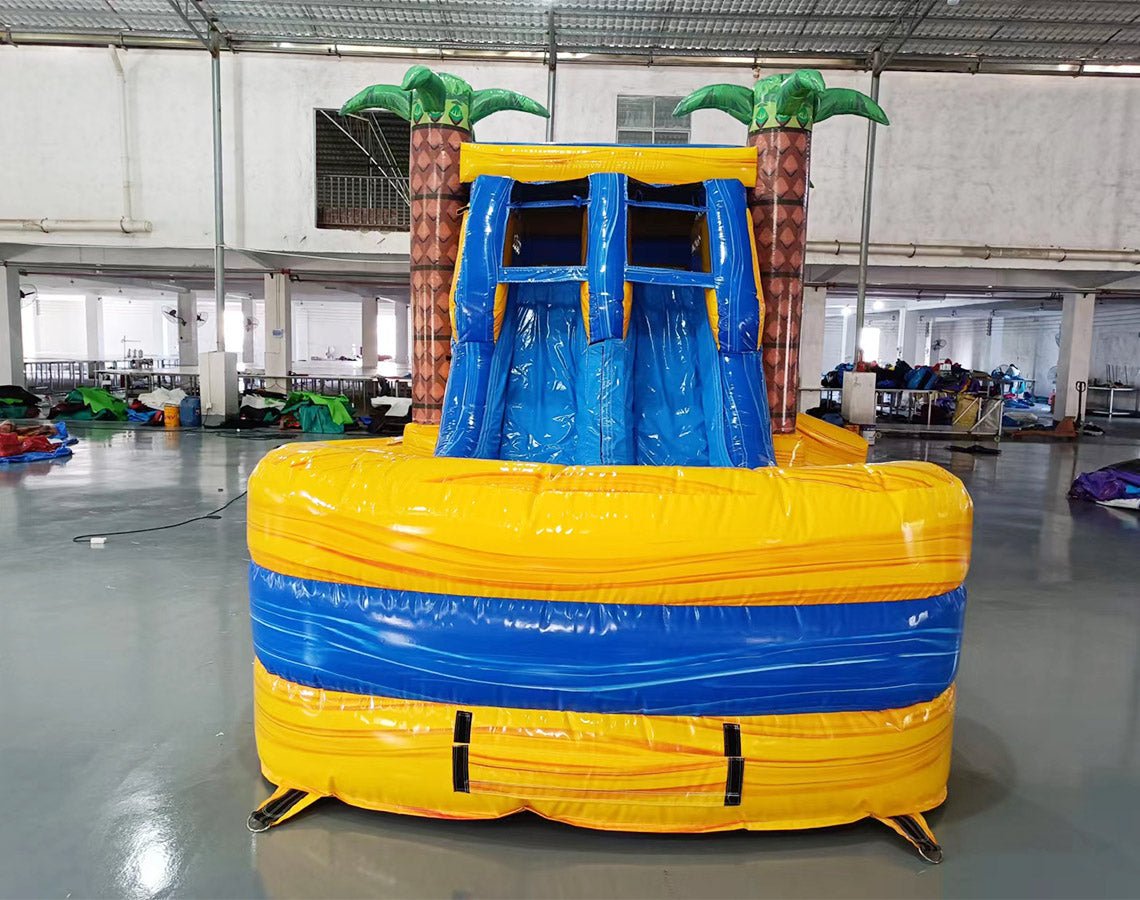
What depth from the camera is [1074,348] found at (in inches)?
568

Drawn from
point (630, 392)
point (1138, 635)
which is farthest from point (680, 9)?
point (1138, 635)

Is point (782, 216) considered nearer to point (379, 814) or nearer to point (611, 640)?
point (611, 640)

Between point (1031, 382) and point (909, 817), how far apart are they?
24062mm

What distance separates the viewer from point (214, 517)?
5.80m

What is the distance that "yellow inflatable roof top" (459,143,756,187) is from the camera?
4645 mm

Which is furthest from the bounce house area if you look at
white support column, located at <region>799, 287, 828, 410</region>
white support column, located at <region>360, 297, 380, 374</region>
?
white support column, located at <region>360, 297, 380, 374</region>

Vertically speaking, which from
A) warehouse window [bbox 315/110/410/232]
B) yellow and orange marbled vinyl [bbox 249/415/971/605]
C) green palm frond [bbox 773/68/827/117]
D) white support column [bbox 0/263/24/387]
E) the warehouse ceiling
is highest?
the warehouse ceiling

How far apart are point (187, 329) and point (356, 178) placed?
44.8 feet

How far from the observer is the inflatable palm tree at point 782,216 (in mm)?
4688

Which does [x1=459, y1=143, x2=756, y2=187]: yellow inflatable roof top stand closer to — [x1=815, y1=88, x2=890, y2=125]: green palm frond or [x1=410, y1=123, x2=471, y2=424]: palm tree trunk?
[x1=410, y1=123, x2=471, y2=424]: palm tree trunk

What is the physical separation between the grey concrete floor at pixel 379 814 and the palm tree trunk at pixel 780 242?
61.2 inches

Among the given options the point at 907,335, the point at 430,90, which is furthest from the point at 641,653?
the point at 907,335

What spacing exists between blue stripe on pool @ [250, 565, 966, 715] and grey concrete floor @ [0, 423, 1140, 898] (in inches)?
14.4

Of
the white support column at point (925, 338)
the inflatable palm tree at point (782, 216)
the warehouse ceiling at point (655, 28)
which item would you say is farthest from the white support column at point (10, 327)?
the white support column at point (925, 338)
